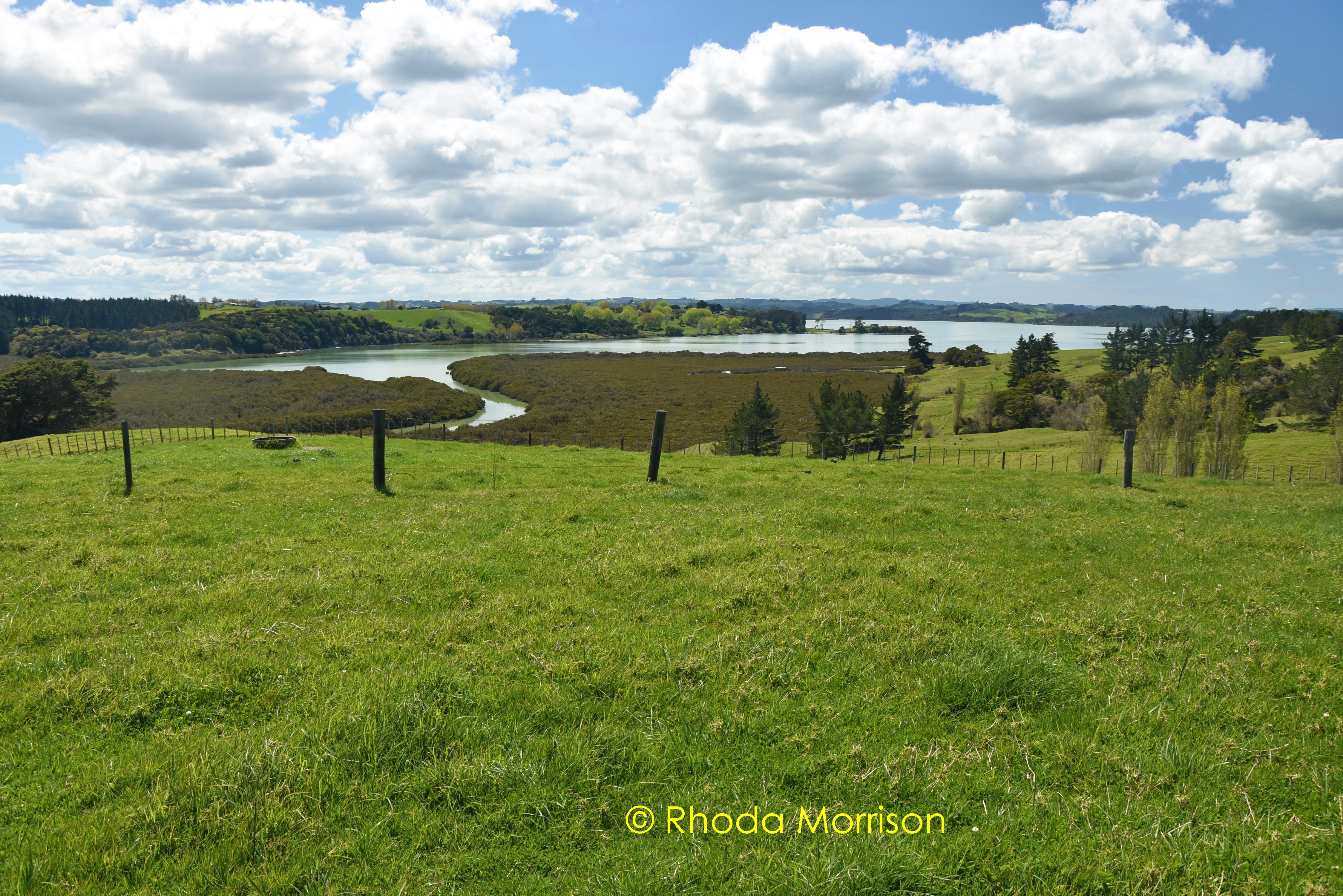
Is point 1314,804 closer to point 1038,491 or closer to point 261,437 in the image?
point 1038,491

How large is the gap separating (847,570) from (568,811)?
5.94m

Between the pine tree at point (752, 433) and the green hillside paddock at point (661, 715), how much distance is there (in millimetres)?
46929

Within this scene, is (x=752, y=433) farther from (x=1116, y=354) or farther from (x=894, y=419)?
(x=1116, y=354)

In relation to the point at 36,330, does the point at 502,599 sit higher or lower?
lower

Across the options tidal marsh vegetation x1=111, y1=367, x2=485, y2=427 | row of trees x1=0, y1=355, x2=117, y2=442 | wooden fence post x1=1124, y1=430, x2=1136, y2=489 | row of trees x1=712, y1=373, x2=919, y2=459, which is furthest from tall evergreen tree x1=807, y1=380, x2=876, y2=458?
row of trees x1=0, y1=355, x2=117, y2=442

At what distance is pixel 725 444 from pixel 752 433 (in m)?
4.77

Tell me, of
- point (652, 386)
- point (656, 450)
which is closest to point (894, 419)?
point (652, 386)

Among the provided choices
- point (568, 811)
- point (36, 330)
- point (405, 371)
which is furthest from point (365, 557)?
point (36, 330)

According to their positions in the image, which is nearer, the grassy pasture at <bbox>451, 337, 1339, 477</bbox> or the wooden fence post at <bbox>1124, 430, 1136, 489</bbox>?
the wooden fence post at <bbox>1124, 430, 1136, 489</bbox>

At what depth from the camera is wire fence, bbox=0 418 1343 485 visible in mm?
Result: 47594

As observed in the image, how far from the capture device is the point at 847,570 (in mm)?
9203

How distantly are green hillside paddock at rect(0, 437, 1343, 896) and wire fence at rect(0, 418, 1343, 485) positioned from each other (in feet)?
127

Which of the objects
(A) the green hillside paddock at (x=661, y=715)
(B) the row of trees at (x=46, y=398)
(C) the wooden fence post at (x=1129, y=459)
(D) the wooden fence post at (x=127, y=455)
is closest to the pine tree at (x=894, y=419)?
(C) the wooden fence post at (x=1129, y=459)

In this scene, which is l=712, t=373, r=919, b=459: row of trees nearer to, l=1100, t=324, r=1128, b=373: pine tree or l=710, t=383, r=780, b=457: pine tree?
l=710, t=383, r=780, b=457: pine tree
